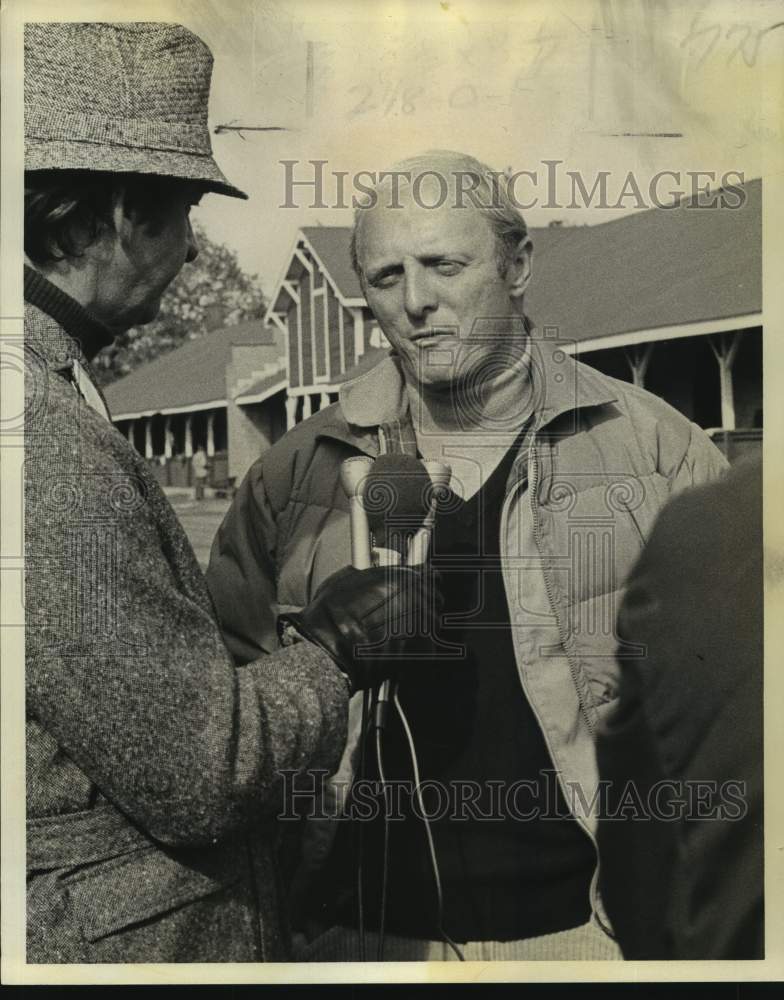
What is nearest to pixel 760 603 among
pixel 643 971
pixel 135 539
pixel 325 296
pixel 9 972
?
pixel 643 971

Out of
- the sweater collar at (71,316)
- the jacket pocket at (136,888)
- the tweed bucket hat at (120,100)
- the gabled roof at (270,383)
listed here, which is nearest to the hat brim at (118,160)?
the tweed bucket hat at (120,100)

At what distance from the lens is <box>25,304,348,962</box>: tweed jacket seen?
8.97 feet

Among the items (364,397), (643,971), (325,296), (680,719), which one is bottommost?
(643,971)

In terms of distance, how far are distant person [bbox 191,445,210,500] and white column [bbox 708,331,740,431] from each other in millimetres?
1419

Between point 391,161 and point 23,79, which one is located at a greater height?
point 23,79

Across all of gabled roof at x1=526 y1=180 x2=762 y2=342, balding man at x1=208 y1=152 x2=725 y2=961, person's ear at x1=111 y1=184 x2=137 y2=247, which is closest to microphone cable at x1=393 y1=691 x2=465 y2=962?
balding man at x1=208 y1=152 x2=725 y2=961

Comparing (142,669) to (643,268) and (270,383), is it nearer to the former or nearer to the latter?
(270,383)

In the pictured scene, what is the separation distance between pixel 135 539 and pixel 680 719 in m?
1.56

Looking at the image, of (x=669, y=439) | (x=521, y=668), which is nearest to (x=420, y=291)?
(x=669, y=439)

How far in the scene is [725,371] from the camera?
3.24 meters

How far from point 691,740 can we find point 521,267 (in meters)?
1.38

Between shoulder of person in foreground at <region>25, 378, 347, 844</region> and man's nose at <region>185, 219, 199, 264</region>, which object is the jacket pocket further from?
man's nose at <region>185, 219, 199, 264</region>

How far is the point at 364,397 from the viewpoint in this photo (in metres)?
3.27

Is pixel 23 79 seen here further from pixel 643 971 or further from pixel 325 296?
pixel 643 971
